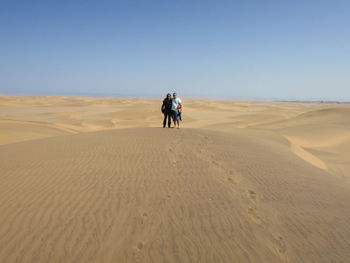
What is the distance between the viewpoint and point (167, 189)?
15.6 ft

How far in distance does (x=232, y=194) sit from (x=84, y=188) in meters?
2.79

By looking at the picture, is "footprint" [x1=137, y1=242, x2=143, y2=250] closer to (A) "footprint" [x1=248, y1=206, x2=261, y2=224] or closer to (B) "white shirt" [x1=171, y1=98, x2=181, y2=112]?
(A) "footprint" [x1=248, y1=206, x2=261, y2=224]

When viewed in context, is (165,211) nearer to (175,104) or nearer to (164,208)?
(164,208)

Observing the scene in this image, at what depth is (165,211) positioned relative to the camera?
3.90 m

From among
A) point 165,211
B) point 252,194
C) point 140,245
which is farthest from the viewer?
point 252,194

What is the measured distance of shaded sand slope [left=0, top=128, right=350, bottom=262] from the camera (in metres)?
3.05

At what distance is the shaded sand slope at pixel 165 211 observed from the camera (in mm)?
3049

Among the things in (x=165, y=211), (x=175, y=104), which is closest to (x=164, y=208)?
(x=165, y=211)

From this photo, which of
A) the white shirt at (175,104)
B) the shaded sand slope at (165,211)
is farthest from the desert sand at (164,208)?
the white shirt at (175,104)

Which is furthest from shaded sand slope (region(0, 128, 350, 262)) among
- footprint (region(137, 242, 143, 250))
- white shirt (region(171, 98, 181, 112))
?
white shirt (region(171, 98, 181, 112))

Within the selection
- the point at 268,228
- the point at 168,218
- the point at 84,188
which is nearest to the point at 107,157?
the point at 84,188

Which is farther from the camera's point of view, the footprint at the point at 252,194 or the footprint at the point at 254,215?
the footprint at the point at 252,194

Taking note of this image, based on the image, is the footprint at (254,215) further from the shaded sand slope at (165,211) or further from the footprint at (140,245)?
the footprint at (140,245)

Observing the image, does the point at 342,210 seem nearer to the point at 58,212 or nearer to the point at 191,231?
the point at 191,231
